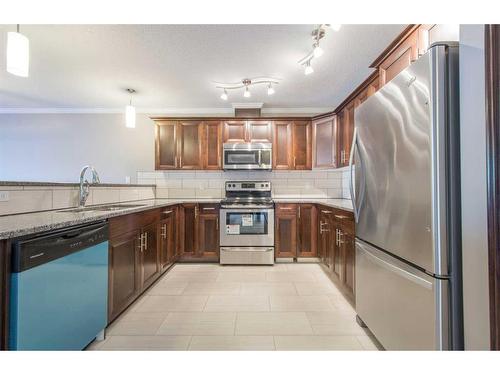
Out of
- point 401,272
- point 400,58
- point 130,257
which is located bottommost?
point 130,257

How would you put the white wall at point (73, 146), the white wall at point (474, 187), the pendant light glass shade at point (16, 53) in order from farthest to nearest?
the white wall at point (73, 146) → the pendant light glass shade at point (16, 53) → the white wall at point (474, 187)

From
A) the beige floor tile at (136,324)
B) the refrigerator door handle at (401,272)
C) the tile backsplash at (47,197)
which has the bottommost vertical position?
the beige floor tile at (136,324)

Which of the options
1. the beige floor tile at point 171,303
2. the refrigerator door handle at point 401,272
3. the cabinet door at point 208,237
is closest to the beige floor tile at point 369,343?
the refrigerator door handle at point 401,272

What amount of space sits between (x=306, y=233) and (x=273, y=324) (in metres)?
1.75

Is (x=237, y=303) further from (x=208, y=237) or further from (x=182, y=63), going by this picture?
(x=182, y=63)

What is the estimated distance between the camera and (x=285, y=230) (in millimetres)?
3557

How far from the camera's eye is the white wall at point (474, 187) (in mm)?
946

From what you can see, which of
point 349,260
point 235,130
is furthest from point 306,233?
point 235,130

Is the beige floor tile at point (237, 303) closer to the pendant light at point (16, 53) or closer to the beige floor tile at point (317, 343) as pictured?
the beige floor tile at point (317, 343)

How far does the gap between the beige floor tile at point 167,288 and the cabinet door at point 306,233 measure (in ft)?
5.35

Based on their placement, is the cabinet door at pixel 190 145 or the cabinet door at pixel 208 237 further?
the cabinet door at pixel 190 145

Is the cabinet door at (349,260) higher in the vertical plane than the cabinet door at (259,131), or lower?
lower

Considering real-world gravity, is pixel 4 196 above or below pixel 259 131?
below
